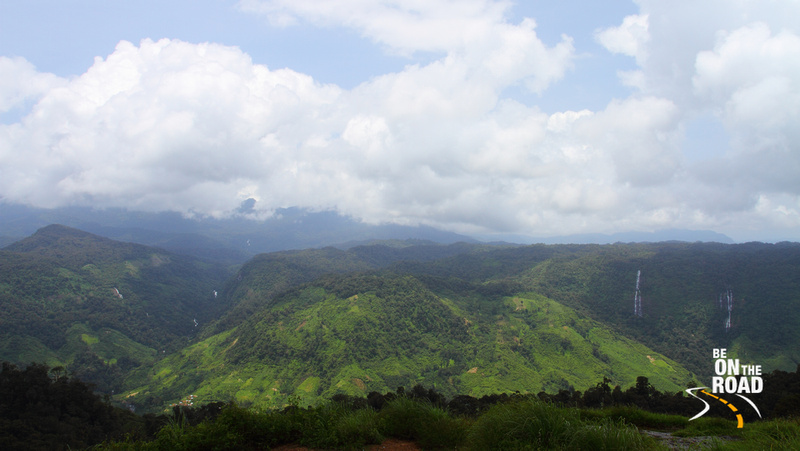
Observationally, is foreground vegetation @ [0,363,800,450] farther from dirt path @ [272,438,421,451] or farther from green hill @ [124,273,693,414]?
green hill @ [124,273,693,414]

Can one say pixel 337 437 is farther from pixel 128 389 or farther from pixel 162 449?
pixel 128 389

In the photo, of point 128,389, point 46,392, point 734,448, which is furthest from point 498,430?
point 128,389

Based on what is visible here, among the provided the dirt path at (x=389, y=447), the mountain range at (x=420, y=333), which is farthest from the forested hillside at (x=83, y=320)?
the dirt path at (x=389, y=447)

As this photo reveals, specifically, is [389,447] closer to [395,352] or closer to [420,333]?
[395,352]

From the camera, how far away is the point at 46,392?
42.6m

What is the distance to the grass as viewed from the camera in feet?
23.7

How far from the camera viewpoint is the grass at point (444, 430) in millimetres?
7234

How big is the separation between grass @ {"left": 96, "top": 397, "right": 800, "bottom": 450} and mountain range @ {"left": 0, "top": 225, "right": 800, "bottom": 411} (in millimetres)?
78111

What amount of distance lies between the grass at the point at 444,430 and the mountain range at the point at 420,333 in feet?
256

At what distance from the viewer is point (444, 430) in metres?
10.3

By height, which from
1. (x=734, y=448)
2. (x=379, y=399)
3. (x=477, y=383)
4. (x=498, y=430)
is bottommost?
(x=477, y=383)

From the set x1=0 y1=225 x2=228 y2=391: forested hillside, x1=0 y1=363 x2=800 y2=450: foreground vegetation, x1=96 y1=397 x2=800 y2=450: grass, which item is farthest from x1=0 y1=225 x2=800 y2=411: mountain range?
x1=96 y1=397 x2=800 y2=450: grass

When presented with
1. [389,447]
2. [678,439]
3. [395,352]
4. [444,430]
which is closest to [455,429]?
[444,430]

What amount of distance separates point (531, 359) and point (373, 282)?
211 feet
